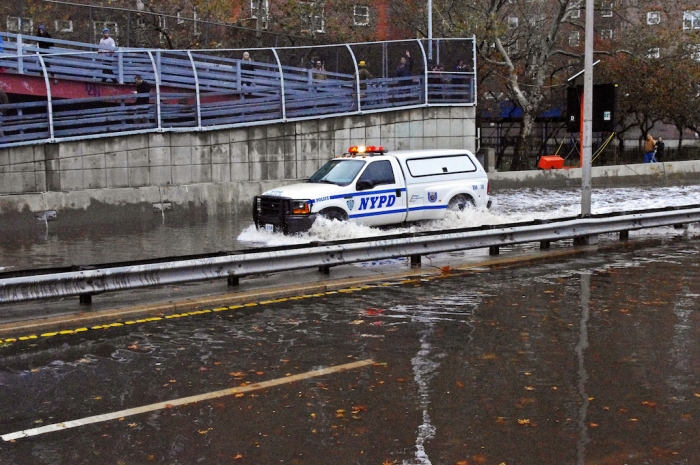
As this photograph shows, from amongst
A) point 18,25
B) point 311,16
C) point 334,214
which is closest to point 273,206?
point 334,214

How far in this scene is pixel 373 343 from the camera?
9086 millimetres

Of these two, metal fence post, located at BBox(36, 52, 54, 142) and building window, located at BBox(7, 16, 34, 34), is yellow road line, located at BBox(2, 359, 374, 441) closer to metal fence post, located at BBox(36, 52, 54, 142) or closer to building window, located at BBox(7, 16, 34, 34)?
metal fence post, located at BBox(36, 52, 54, 142)

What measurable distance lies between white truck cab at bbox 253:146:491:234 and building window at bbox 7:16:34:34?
1030cm

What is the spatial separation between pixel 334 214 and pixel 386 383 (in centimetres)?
960

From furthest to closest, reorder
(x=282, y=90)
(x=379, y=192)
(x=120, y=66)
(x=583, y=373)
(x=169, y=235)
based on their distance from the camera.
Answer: (x=282, y=90)
(x=120, y=66)
(x=169, y=235)
(x=379, y=192)
(x=583, y=373)

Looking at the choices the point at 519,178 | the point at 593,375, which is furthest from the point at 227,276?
the point at 519,178

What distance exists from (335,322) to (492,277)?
387 centimetres

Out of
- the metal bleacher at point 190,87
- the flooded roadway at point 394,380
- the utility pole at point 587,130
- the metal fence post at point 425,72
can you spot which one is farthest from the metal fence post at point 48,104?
the utility pole at point 587,130

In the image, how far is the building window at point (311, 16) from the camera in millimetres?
36875

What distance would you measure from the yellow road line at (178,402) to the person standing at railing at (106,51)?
16.3 m

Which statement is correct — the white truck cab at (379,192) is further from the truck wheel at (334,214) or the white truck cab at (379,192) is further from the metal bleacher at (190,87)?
the metal bleacher at (190,87)

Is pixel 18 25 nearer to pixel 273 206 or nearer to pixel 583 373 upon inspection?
pixel 273 206

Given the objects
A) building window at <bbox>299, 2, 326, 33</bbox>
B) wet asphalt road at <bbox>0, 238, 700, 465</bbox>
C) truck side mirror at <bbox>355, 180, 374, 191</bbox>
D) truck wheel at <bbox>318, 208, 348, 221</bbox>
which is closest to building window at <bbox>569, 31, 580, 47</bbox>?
building window at <bbox>299, 2, 326, 33</bbox>

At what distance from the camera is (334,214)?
17047mm
